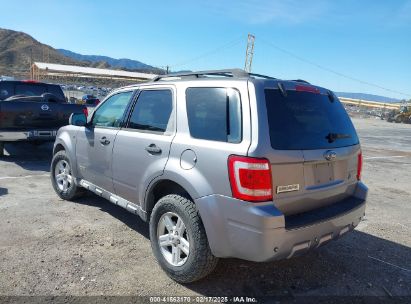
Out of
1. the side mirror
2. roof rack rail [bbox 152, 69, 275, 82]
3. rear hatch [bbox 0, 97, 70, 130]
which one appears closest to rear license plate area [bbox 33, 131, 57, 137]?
rear hatch [bbox 0, 97, 70, 130]

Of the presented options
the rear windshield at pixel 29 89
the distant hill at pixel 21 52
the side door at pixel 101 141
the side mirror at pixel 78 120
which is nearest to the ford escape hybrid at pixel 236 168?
the side door at pixel 101 141

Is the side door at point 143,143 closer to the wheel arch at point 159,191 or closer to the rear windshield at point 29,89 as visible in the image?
the wheel arch at point 159,191

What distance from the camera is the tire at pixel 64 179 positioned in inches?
216

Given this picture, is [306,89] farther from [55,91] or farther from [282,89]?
[55,91]

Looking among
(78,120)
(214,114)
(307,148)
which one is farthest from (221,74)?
(78,120)

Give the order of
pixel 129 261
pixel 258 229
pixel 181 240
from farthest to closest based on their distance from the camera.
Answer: pixel 129 261 → pixel 181 240 → pixel 258 229

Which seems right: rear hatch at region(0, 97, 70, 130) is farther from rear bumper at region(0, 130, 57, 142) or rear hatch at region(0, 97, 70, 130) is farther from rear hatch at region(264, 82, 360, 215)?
rear hatch at region(264, 82, 360, 215)

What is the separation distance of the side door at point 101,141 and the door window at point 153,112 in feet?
0.88

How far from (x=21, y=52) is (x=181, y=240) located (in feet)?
605

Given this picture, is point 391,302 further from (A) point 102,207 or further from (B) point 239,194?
(A) point 102,207

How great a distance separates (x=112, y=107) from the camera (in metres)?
4.75

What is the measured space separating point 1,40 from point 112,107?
205 metres

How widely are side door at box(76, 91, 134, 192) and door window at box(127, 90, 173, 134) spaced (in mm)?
268

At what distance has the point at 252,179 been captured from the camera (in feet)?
9.33
